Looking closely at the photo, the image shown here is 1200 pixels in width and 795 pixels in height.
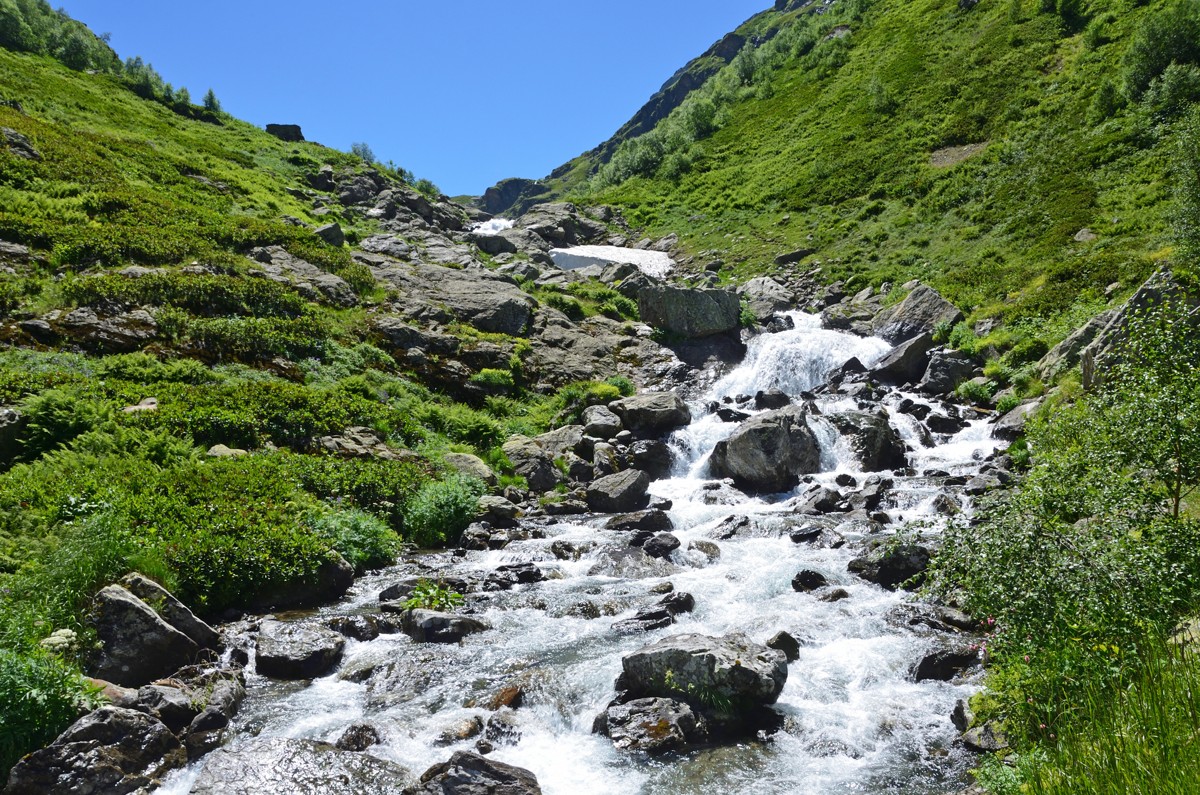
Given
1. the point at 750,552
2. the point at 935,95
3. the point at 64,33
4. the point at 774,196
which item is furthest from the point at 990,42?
the point at 64,33

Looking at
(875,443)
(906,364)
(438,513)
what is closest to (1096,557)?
(438,513)

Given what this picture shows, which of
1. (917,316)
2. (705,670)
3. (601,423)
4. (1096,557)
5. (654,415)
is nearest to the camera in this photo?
(1096,557)

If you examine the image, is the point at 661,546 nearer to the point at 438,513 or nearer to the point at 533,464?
the point at 438,513

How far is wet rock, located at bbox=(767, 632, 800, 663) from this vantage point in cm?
1134

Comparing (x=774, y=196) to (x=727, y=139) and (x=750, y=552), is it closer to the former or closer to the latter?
(x=727, y=139)

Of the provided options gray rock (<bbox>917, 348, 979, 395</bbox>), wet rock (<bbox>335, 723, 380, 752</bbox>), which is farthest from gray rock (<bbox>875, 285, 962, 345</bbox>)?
wet rock (<bbox>335, 723, 380, 752</bbox>)

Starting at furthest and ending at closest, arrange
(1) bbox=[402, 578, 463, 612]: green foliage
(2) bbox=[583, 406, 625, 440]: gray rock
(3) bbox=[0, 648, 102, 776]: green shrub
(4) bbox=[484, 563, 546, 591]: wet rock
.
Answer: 1. (2) bbox=[583, 406, 625, 440]: gray rock
2. (4) bbox=[484, 563, 546, 591]: wet rock
3. (1) bbox=[402, 578, 463, 612]: green foliage
4. (3) bbox=[0, 648, 102, 776]: green shrub

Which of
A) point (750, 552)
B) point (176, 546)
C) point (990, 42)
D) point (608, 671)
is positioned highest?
point (990, 42)

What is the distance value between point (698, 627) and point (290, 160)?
255 feet

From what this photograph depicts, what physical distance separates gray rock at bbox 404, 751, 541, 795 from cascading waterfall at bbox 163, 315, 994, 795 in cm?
46

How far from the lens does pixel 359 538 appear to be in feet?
57.0

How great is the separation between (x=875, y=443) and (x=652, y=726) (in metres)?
18.4

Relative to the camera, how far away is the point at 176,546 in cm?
1360

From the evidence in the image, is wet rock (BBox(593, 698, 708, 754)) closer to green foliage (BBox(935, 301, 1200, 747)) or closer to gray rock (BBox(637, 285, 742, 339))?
green foliage (BBox(935, 301, 1200, 747))
